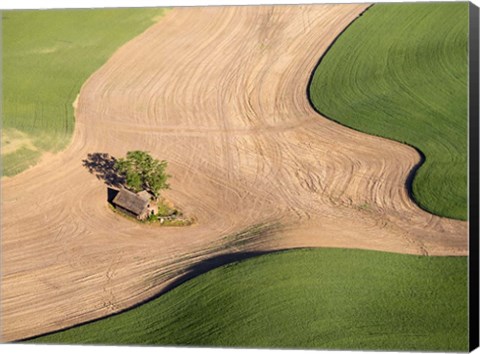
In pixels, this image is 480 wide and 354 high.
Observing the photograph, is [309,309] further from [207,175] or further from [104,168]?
[104,168]

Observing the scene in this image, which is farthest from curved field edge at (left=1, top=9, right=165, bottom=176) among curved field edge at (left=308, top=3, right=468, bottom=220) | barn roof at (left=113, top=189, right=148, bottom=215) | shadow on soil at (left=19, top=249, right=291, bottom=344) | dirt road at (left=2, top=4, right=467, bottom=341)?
curved field edge at (left=308, top=3, right=468, bottom=220)

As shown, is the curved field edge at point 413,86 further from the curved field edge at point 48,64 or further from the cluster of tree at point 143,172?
the curved field edge at point 48,64

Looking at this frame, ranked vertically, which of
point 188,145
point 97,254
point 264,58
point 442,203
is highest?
point 264,58

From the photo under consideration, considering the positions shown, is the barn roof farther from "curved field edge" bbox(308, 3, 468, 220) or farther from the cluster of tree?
"curved field edge" bbox(308, 3, 468, 220)

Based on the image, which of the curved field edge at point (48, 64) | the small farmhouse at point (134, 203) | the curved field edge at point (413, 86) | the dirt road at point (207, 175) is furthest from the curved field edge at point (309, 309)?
the curved field edge at point (48, 64)

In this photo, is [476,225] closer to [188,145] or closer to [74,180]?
A: [188,145]

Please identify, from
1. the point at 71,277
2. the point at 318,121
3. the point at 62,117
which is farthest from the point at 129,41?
the point at 71,277
